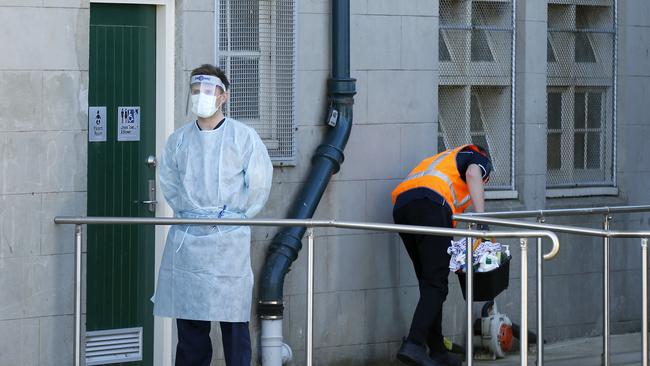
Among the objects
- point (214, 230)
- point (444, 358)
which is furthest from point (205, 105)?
point (444, 358)

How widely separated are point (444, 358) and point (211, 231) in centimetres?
229

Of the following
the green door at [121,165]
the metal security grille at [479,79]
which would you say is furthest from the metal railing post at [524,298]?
the metal security grille at [479,79]

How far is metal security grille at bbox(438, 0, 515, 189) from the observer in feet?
33.3

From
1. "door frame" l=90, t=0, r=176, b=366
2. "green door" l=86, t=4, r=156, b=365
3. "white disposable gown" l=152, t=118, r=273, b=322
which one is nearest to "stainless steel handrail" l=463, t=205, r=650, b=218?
"white disposable gown" l=152, t=118, r=273, b=322

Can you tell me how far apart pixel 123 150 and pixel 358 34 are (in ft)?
6.15

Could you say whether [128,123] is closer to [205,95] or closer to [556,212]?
[205,95]

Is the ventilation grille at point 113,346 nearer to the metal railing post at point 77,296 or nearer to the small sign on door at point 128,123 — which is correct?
the metal railing post at point 77,296

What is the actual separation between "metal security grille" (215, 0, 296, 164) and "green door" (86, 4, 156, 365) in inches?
22.5

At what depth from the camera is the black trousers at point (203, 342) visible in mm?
7516

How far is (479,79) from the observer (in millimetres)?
10266

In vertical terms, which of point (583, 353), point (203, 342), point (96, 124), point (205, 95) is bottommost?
point (583, 353)

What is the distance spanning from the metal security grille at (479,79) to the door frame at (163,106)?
2301mm

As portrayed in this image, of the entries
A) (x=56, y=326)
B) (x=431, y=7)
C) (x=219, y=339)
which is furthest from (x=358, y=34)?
(x=56, y=326)

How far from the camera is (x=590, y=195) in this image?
35.6 ft
